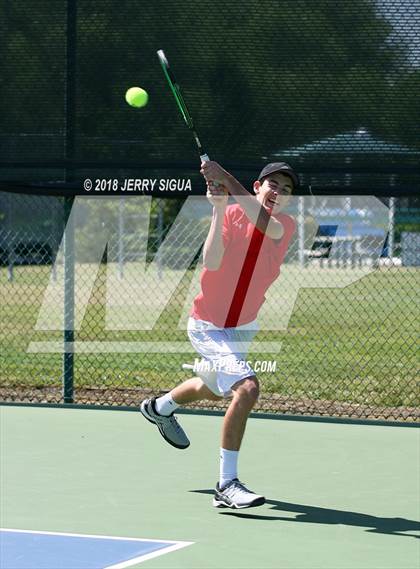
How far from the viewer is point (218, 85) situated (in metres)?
10.0

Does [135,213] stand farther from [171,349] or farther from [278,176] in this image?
[278,176]

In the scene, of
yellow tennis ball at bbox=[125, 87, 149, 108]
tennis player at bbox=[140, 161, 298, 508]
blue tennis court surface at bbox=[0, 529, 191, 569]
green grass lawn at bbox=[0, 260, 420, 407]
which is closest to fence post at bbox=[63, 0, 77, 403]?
green grass lawn at bbox=[0, 260, 420, 407]

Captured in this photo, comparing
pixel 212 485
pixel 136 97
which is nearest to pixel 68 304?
pixel 136 97

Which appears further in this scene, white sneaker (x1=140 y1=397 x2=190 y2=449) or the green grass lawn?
the green grass lawn

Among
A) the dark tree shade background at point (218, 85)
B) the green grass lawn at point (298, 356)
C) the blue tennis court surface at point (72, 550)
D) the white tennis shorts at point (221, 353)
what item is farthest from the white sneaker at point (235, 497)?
the green grass lawn at point (298, 356)

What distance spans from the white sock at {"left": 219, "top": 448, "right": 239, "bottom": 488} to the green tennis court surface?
0.58 ft

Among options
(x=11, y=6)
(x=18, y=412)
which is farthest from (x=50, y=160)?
(x=18, y=412)

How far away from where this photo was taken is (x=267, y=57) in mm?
9930

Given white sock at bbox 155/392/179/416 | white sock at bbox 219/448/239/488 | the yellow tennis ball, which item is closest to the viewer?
white sock at bbox 219/448/239/488

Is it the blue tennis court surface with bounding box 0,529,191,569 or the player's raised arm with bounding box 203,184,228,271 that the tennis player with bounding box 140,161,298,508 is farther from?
the blue tennis court surface with bounding box 0,529,191,569

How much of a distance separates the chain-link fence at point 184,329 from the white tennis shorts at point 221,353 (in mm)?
2901

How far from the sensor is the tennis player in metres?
6.88

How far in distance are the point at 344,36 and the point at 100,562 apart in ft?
17.6

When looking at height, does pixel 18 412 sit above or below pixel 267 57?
below
